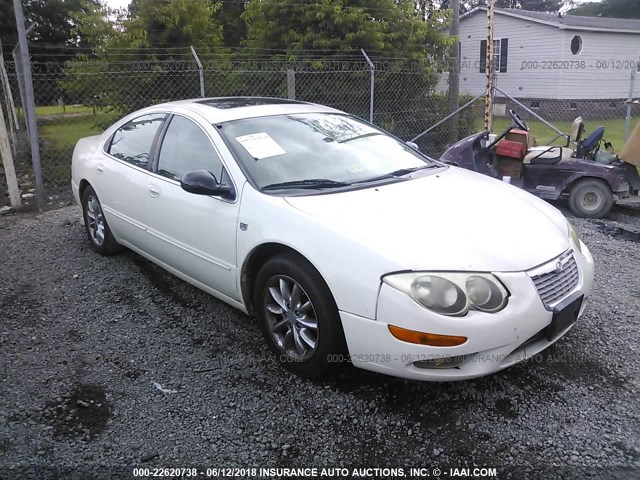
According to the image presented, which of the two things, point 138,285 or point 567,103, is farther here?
point 567,103

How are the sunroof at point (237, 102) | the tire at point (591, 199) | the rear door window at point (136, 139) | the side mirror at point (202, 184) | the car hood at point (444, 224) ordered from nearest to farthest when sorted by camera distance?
1. the car hood at point (444, 224)
2. the side mirror at point (202, 184)
3. the sunroof at point (237, 102)
4. the rear door window at point (136, 139)
5. the tire at point (591, 199)

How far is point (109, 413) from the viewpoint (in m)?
2.84

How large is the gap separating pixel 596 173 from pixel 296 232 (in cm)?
498

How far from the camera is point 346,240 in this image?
107 inches

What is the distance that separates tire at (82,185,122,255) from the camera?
195 inches

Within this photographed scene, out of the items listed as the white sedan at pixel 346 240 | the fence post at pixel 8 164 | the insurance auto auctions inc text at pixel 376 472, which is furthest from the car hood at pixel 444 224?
the fence post at pixel 8 164

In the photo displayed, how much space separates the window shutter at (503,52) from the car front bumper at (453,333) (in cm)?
2337

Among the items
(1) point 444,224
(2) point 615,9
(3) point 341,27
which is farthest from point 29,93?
(2) point 615,9

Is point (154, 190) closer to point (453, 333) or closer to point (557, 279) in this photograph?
point (453, 333)

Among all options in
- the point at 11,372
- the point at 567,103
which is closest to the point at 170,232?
the point at 11,372

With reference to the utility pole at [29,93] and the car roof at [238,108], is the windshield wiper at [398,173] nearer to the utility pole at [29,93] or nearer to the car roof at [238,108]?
the car roof at [238,108]

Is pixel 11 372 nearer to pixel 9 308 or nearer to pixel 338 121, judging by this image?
pixel 9 308

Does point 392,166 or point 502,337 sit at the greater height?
point 392,166

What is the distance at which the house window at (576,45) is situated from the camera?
22.3m
